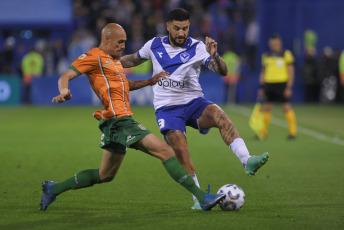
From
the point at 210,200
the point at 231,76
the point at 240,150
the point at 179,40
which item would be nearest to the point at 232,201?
the point at 210,200

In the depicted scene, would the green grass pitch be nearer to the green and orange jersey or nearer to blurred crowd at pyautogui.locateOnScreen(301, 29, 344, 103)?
the green and orange jersey

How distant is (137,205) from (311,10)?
21.1 metres

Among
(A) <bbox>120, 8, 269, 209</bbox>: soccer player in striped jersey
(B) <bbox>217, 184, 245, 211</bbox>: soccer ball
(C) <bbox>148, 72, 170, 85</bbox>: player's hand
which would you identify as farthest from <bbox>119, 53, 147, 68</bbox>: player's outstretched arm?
(B) <bbox>217, 184, 245, 211</bbox>: soccer ball

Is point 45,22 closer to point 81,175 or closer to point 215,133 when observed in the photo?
point 215,133

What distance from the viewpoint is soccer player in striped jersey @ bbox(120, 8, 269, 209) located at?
722 centimetres

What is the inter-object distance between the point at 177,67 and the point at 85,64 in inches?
50.3

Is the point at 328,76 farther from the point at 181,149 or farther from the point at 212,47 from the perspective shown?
the point at 212,47

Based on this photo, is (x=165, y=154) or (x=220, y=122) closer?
(x=165, y=154)

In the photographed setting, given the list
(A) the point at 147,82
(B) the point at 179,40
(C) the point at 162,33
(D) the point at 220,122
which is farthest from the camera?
(C) the point at 162,33

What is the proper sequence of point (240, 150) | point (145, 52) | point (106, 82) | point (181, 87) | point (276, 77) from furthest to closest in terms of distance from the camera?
point (276, 77)
point (145, 52)
point (181, 87)
point (240, 150)
point (106, 82)

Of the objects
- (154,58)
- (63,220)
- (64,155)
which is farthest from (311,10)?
(63,220)

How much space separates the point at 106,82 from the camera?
6629 mm

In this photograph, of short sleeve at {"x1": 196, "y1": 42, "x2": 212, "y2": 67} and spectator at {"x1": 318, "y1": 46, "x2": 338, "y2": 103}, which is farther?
spectator at {"x1": 318, "y1": 46, "x2": 338, "y2": 103}

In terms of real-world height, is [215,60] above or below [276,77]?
above
